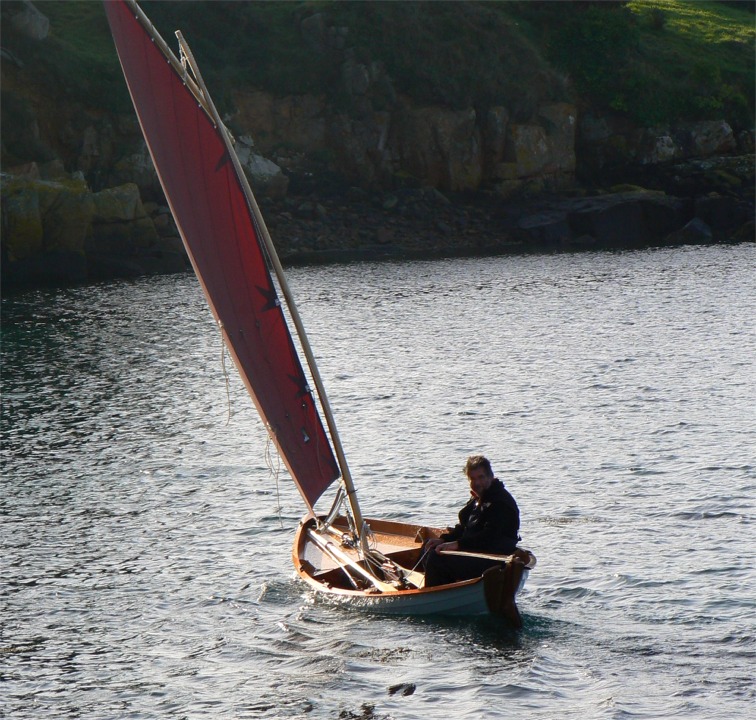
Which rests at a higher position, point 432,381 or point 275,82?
point 275,82

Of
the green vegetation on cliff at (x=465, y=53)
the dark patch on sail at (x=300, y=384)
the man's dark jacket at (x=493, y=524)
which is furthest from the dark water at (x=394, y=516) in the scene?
the green vegetation on cliff at (x=465, y=53)

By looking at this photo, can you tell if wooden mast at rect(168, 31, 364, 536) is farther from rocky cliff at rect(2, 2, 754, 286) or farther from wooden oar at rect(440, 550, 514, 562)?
rocky cliff at rect(2, 2, 754, 286)

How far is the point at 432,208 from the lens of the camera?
8656cm

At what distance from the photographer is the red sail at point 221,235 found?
49.9ft

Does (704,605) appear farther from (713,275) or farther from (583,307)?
(713,275)

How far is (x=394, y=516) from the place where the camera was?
22.8 m

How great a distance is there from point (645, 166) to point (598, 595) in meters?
77.0

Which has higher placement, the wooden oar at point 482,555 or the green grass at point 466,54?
the green grass at point 466,54

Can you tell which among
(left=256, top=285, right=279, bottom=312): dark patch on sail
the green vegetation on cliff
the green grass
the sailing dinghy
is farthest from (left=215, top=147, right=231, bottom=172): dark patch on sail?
the green grass

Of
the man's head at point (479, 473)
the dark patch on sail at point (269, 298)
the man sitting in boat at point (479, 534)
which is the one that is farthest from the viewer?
the dark patch on sail at point (269, 298)

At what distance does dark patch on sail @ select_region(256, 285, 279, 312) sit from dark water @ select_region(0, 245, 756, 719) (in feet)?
7.69

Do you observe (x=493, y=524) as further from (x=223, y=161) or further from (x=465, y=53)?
(x=465, y=53)

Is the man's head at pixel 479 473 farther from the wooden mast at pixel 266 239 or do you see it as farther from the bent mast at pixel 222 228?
the bent mast at pixel 222 228

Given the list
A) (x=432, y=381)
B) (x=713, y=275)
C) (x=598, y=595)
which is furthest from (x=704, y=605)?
(x=713, y=275)
